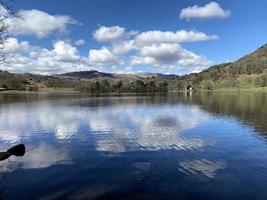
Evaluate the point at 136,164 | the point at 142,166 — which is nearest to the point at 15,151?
the point at 136,164

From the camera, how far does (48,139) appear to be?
43.2 metres

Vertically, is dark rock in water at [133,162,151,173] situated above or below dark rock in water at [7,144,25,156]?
below

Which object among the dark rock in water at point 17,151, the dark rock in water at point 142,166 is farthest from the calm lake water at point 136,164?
the dark rock in water at point 17,151

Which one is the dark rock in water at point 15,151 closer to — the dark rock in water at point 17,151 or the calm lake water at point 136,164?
the dark rock in water at point 17,151

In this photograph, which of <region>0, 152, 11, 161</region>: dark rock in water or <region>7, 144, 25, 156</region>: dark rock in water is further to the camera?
<region>7, 144, 25, 156</region>: dark rock in water

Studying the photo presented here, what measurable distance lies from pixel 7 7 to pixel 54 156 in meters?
15.9

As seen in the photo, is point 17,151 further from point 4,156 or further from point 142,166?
point 142,166

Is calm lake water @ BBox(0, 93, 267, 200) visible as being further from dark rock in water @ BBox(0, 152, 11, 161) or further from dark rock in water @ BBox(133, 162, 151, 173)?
dark rock in water @ BBox(0, 152, 11, 161)

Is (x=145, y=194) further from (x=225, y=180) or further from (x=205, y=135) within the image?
(x=205, y=135)

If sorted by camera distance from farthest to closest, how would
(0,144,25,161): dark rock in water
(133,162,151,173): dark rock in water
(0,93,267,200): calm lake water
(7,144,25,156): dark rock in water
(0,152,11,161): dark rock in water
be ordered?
(7,144,25,156): dark rock in water, (0,144,25,161): dark rock in water, (0,152,11,161): dark rock in water, (133,162,151,173): dark rock in water, (0,93,267,200): calm lake water

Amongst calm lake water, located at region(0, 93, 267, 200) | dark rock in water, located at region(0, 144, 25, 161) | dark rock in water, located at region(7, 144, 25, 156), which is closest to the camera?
calm lake water, located at region(0, 93, 267, 200)

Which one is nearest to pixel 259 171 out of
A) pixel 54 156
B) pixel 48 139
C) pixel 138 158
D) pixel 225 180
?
pixel 225 180

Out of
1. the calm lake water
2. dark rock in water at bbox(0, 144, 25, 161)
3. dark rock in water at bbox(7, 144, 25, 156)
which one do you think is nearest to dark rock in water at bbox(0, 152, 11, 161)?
dark rock in water at bbox(0, 144, 25, 161)

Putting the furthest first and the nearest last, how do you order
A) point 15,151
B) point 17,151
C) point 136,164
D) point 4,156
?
1. point 17,151
2. point 15,151
3. point 4,156
4. point 136,164
